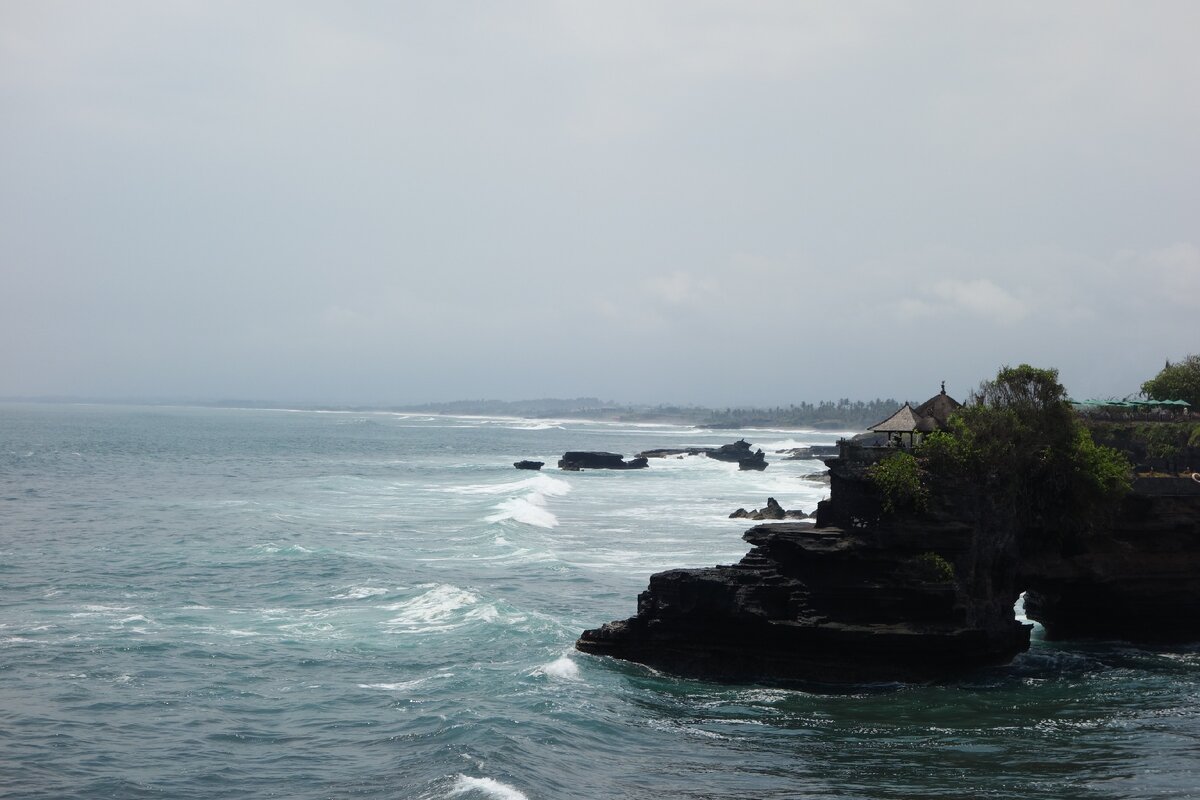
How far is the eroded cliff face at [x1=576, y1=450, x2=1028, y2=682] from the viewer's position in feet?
96.4

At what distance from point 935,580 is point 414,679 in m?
14.6

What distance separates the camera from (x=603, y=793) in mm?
21062

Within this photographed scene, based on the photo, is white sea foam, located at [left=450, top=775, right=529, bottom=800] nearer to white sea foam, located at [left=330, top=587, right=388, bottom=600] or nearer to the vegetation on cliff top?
the vegetation on cliff top

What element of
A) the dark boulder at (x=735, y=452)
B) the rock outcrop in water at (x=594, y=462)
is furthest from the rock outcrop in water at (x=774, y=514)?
the dark boulder at (x=735, y=452)

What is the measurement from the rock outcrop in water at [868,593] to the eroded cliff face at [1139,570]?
61 mm

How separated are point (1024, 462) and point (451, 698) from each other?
59.1 feet

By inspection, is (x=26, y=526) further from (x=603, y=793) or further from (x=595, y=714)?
(x=603, y=793)

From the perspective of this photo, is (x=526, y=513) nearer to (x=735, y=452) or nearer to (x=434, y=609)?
(x=434, y=609)

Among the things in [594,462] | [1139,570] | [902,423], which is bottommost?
[594,462]

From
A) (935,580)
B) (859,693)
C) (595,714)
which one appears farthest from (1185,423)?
(595,714)

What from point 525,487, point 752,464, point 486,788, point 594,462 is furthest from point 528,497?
point 486,788

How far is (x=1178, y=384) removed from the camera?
216ft

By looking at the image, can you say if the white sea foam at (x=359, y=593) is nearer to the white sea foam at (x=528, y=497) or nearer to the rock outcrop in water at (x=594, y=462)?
the white sea foam at (x=528, y=497)

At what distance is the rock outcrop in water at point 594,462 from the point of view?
11181 centimetres
